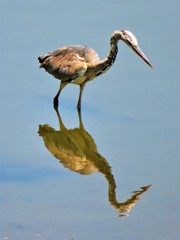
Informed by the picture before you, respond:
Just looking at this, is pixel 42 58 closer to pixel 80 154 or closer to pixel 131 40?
pixel 131 40

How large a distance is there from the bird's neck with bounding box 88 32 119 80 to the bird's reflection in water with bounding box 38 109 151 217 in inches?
26.4

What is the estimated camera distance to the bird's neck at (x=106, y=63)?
14094 mm

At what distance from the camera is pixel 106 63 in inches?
559

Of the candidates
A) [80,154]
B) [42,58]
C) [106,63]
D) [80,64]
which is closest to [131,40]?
[106,63]

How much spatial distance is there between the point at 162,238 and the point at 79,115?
4.37 m

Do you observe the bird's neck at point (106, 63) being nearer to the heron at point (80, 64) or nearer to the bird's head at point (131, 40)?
the heron at point (80, 64)

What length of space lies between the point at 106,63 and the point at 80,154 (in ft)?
7.08

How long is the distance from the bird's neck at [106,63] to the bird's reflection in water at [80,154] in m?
0.67

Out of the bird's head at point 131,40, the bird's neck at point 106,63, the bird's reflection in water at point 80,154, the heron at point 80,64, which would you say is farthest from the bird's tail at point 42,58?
the bird's head at point 131,40

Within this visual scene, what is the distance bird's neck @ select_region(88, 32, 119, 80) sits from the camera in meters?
14.1

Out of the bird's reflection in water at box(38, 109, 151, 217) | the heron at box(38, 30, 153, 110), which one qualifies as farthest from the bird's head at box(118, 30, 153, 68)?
the bird's reflection in water at box(38, 109, 151, 217)

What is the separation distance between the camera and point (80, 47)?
47.3ft

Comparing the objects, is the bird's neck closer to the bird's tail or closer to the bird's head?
the bird's head

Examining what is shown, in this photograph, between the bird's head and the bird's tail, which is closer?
the bird's head
